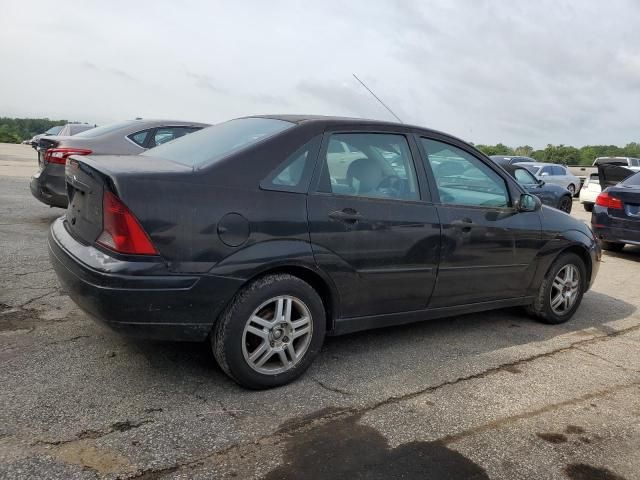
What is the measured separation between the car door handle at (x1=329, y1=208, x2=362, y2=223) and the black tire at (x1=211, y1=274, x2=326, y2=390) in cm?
44

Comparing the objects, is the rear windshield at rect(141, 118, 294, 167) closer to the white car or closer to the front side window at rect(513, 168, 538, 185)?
the front side window at rect(513, 168, 538, 185)

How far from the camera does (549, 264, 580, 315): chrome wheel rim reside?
4934 mm

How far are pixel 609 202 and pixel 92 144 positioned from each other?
754cm

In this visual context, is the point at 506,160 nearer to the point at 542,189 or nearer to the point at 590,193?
the point at 590,193

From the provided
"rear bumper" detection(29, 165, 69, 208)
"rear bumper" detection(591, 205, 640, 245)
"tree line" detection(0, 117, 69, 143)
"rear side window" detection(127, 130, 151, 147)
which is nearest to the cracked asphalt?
"rear bumper" detection(29, 165, 69, 208)

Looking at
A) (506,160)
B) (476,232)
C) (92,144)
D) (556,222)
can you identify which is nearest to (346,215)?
(476,232)

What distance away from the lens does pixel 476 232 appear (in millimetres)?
4133

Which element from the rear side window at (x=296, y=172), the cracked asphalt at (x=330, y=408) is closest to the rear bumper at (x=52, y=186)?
the cracked asphalt at (x=330, y=408)

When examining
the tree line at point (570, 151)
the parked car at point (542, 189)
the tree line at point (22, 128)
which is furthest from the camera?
the tree line at point (570, 151)

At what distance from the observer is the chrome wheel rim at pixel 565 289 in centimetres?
493

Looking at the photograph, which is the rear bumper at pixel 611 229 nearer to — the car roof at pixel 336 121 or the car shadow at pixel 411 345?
the car shadow at pixel 411 345

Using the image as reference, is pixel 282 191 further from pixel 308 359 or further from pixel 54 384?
pixel 54 384

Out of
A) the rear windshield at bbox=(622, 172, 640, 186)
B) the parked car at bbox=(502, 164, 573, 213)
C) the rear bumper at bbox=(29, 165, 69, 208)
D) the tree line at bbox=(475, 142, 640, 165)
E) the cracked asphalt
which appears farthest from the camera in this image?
the tree line at bbox=(475, 142, 640, 165)

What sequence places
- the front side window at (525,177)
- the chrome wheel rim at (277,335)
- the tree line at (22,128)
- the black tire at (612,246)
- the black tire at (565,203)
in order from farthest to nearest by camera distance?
the tree line at (22,128) < the black tire at (565,203) < the front side window at (525,177) < the black tire at (612,246) < the chrome wheel rim at (277,335)
